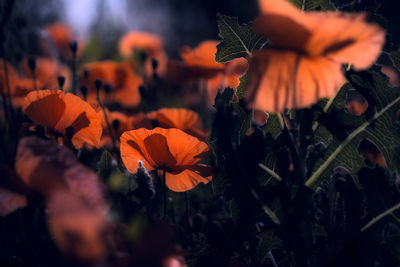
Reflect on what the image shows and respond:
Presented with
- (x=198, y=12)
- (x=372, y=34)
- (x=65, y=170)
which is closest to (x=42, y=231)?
(x=65, y=170)

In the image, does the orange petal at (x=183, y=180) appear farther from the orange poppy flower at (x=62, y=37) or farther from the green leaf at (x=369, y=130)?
the orange poppy flower at (x=62, y=37)

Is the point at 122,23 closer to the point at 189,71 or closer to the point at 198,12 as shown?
the point at 189,71

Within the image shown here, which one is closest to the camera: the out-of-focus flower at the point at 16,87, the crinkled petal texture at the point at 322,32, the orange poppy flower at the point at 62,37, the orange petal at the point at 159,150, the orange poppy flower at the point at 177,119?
the crinkled petal texture at the point at 322,32

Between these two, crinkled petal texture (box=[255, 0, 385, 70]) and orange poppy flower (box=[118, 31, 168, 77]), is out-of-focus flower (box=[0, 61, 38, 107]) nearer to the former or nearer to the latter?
crinkled petal texture (box=[255, 0, 385, 70])

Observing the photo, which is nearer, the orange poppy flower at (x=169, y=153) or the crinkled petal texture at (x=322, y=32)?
the crinkled petal texture at (x=322, y=32)

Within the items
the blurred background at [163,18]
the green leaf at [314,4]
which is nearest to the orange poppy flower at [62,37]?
the blurred background at [163,18]

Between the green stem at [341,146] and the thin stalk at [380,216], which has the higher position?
the green stem at [341,146]
